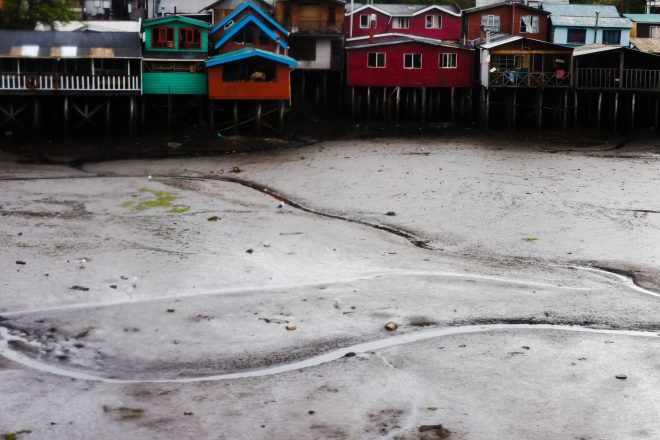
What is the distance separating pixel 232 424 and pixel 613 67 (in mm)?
39366

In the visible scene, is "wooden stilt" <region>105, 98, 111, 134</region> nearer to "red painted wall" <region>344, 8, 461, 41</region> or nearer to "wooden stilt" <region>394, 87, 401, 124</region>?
"wooden stilt" <region>394, 87, 401, 124</region>

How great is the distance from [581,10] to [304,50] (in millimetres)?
16600

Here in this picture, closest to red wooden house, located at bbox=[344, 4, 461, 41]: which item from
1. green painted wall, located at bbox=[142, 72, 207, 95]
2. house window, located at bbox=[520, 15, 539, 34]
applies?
house window, located at bbox=[520, 15, 539, 34]

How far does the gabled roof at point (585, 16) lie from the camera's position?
174 feet

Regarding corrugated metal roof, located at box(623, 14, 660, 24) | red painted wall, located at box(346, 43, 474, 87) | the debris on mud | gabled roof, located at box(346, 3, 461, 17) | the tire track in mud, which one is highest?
gabled roof, located at box(346, 3, 461, 17)

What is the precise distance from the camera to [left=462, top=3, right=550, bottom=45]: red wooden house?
53875 millimetres

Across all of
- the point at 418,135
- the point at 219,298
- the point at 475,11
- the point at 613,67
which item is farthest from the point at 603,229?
the point at 475,11

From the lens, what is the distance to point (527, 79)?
45.9 m

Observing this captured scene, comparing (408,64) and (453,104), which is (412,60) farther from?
(453,104)

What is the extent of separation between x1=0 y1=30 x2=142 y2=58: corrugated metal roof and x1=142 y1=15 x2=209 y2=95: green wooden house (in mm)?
871

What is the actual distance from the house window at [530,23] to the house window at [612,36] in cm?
377

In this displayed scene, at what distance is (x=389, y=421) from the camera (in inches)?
481

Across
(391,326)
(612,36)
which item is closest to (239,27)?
(612,36)

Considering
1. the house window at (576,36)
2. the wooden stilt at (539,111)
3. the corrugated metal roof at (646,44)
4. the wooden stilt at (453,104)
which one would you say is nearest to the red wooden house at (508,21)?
the house window at (576,36)
